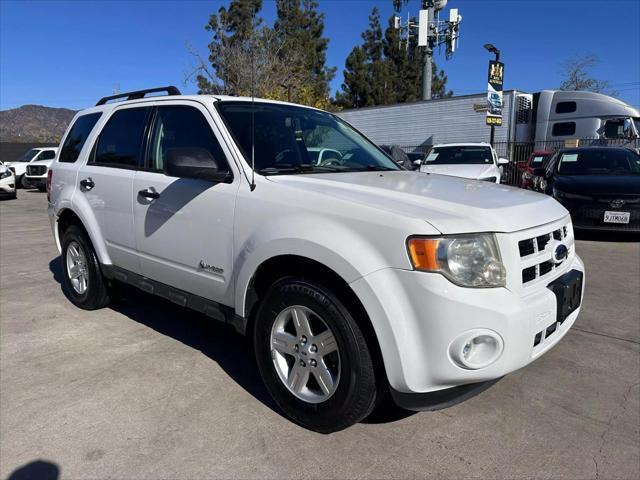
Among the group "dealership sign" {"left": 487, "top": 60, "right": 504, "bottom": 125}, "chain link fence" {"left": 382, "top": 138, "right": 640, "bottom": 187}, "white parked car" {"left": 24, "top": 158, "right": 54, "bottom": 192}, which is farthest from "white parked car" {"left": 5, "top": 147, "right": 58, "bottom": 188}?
"dealership sign" {"left": 487, "top": 60, "right": 504, "bottom": 125}

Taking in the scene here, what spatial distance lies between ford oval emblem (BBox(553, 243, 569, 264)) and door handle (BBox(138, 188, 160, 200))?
2.55 m

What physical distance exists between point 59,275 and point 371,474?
5.20 m

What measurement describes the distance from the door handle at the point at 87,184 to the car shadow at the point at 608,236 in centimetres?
766

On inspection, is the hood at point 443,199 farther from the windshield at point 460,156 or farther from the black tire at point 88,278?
the windshield at point 460,156

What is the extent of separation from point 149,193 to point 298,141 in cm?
112

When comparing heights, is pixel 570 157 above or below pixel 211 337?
above

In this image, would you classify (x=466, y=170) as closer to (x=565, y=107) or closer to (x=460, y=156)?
(x=460, y=156)

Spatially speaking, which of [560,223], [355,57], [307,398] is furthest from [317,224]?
[355,57]

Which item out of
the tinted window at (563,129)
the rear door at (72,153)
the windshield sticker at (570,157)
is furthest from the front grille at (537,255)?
the tinted window at (563,129)

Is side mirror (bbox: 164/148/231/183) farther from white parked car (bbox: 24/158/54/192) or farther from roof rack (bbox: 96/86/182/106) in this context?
white parked car (bbox: 24/158/54/192)

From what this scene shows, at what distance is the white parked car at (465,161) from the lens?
11.9m

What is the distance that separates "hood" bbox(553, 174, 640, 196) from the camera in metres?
7.89

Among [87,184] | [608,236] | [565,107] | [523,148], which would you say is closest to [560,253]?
[87,184]

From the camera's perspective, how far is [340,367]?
2.47m
